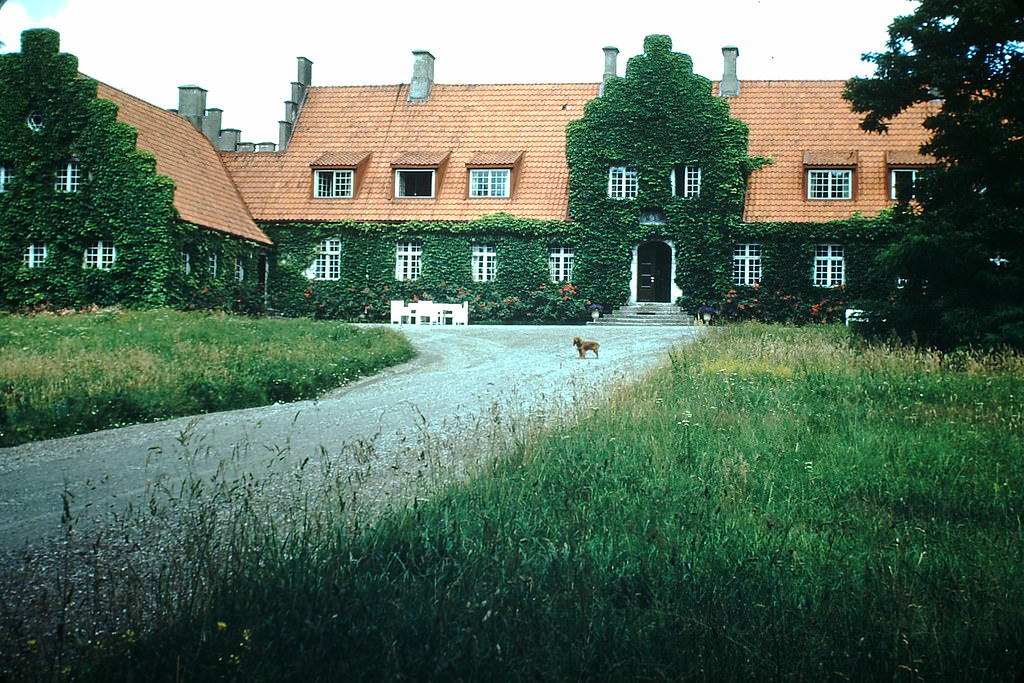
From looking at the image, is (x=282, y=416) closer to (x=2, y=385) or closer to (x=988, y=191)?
(x=2, y=385)

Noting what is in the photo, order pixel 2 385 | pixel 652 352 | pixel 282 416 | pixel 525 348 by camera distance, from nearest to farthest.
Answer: pixel 2 385
pixel 282 416
pixel 652 352
pixel 525 348

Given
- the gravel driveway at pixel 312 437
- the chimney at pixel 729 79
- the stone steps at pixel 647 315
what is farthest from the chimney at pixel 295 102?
the gravel driveway at pixel 312 437

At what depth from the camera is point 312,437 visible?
8.21 meters

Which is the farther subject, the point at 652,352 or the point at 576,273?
the point at 576,273

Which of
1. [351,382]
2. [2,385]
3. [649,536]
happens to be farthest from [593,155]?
[649,536]

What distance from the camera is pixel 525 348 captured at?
1861 centimetres

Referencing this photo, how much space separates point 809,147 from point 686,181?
4555 mm

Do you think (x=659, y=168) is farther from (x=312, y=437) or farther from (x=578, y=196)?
(x=312, y=437)

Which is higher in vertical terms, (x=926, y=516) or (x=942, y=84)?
(x=942, y=84)

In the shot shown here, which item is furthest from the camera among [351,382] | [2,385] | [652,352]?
[652,352]

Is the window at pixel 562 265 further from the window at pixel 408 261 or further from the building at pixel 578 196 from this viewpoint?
the window at pixel 408 261

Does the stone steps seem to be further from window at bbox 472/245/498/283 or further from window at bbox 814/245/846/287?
window at bbox 814/245/846/287

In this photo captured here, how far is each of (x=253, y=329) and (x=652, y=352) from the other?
26.9 ft

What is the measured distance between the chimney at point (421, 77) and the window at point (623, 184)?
862 centimetres
